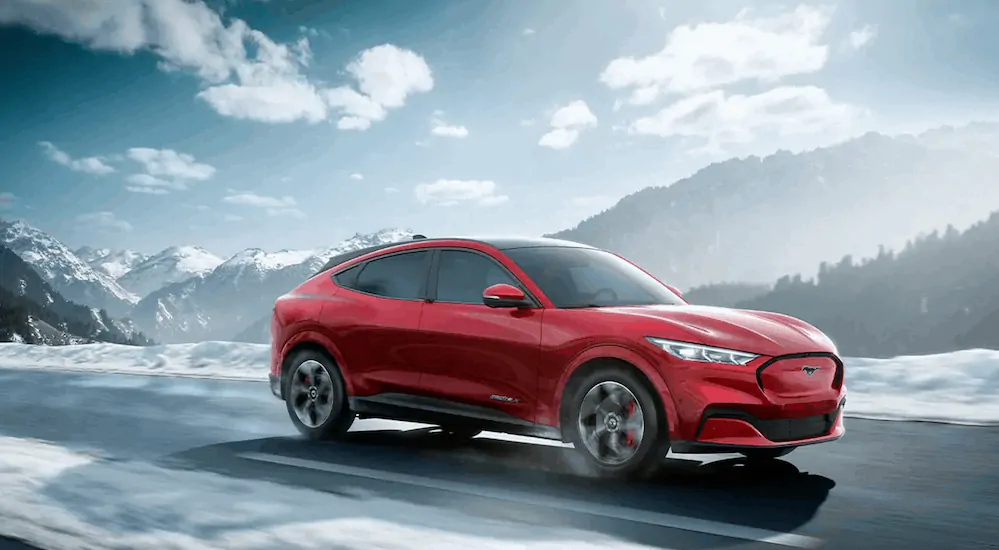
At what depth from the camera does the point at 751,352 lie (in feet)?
19.4

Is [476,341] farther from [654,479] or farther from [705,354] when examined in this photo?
[705,354]

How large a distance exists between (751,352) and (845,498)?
3.32ft

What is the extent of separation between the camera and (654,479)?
20.9 feet

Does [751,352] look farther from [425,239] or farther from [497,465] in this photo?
[425,239]

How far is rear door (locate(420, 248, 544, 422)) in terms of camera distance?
265 inches

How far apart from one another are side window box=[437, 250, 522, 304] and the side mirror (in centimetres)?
40

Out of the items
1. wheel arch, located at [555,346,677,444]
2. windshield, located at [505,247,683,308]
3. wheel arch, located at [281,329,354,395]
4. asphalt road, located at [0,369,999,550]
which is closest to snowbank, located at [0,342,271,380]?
asphalt road, located at [0,369,999,550]

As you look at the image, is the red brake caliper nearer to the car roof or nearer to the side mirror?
the side mirror

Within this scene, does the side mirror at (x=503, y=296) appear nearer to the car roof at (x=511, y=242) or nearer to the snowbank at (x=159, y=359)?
the car roof at (x=511, y=242)

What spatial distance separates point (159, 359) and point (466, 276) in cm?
1350

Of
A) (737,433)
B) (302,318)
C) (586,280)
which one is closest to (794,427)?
(737,433)

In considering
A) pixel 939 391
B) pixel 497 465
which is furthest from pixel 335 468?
pixel 939 391

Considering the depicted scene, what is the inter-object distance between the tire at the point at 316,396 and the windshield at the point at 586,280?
196 cm

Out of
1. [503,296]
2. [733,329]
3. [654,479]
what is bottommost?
[654,479]
